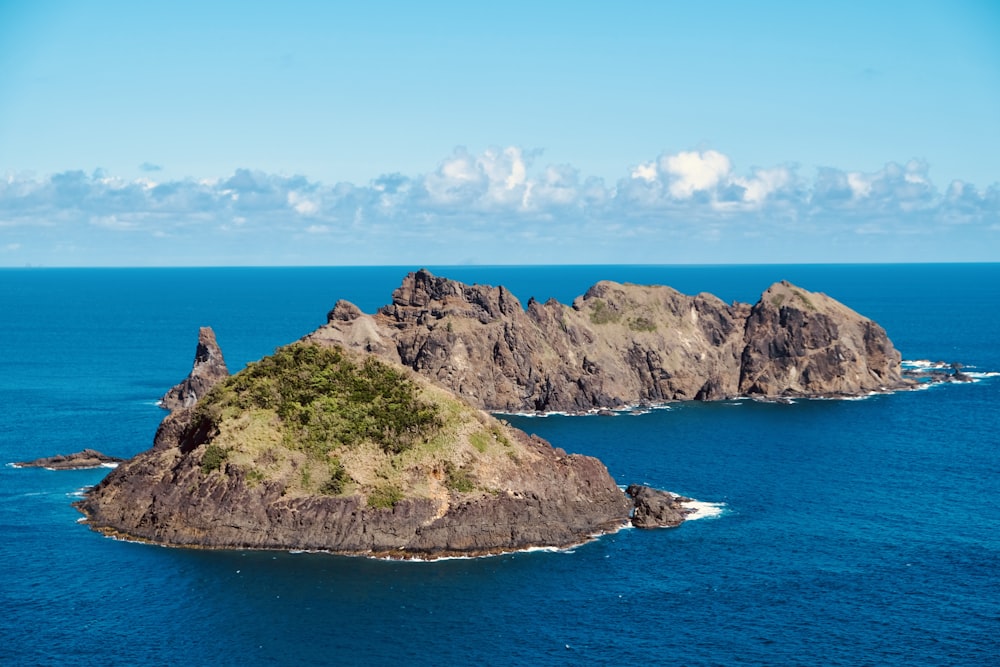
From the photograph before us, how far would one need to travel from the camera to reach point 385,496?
372 feet

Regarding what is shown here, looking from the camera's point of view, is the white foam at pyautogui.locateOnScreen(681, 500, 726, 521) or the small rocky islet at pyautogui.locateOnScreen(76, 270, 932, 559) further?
the white foam at pyautogui.locateOnScreen(681, 500, 726, 521)

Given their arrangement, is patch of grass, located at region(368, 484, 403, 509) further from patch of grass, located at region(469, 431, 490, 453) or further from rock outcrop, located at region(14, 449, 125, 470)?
rock outcrop, located at region(14, 449, 125, 470)

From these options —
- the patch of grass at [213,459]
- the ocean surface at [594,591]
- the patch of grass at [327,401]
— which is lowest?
the ocean surface at [594,591]

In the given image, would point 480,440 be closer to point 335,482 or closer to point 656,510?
point 335,482

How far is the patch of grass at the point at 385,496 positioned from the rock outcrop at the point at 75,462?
49004 millimetres

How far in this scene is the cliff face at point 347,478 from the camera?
112312 mm

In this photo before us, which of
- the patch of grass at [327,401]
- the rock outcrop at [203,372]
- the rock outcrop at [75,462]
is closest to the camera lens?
the patch of grass at [327,401]

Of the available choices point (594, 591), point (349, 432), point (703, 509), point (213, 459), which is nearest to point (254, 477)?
point (213, 459)

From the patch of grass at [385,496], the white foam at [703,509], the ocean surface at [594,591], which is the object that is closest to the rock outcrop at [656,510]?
the white foam at [703,509]

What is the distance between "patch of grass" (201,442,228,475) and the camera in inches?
4641

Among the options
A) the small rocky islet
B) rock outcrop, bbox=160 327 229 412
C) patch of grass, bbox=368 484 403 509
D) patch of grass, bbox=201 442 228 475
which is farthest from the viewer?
rock outcrop, bbox=160 327 229 412

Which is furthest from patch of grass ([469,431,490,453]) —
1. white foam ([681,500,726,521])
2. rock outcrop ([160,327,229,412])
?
rock outcrop ([160,327,229,412])

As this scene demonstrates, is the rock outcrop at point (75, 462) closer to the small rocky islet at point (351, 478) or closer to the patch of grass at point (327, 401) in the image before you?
the small rocky islet at point (351, 478)

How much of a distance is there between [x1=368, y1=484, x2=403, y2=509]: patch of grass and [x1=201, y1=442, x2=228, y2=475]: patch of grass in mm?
16869
